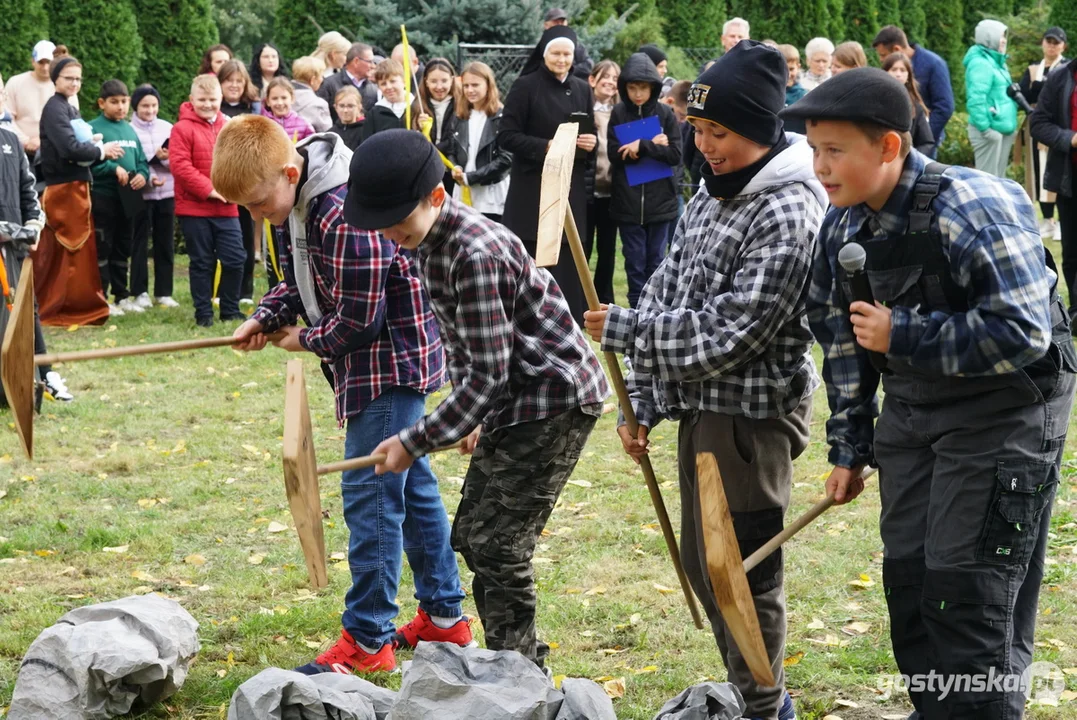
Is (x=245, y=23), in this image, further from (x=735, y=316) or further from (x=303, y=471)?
(x=735, y=316)

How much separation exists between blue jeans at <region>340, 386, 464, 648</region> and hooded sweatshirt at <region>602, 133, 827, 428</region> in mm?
988

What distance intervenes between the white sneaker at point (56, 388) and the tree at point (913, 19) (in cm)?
1875

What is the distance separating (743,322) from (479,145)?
7305mm

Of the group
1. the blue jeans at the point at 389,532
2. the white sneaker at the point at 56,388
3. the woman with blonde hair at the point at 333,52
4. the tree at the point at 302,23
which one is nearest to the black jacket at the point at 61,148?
the white sneaker at the point at 56,388

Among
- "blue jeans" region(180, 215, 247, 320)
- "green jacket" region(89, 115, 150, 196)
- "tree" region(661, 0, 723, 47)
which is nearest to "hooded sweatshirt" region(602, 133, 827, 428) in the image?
"blue jeans" region(180, 215, 247, 320)

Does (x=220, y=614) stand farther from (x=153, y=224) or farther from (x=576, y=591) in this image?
(x=153, y=224)

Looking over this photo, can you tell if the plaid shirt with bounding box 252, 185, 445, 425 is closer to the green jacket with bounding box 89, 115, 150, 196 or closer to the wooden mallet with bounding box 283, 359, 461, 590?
the wooden mallet with bounding box 283, 359, 461, 590

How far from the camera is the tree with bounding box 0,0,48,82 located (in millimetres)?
13359

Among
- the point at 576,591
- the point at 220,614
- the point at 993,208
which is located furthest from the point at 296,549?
the point at 993,208

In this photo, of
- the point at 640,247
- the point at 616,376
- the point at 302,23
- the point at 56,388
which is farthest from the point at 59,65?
the point at 616,376

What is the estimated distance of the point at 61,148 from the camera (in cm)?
1037

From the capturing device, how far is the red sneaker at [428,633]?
4.52 meters

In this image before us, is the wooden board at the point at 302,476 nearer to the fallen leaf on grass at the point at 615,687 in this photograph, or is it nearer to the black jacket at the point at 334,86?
the fallen leaf on grass at the point at 615,687

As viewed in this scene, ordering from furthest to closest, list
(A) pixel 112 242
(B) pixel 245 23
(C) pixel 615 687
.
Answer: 1. (B) pixel 245 23
2. (A) pixel 112 242
3. (C) pixel 615 687
